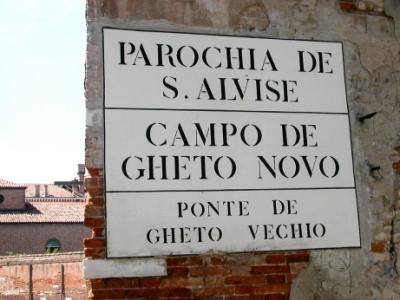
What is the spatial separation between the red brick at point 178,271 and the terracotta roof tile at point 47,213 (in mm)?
34496

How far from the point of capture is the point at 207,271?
3.69 meters

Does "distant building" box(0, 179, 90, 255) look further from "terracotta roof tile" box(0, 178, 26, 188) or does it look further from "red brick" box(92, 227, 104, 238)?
"red brick" box(92, 227, 104, 238)

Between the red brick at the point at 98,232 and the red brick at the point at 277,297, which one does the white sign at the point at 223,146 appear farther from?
the red brick at the point at 277,297

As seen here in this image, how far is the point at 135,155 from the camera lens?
3703 mm

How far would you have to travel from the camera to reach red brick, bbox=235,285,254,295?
3.71m

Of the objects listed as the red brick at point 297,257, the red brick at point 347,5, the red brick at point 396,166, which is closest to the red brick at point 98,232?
the red brick at point 297,257

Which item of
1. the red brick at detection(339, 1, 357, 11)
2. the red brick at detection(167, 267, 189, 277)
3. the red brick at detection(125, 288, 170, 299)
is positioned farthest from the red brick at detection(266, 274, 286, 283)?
the red brick at detection(339, 1, 357, 11)

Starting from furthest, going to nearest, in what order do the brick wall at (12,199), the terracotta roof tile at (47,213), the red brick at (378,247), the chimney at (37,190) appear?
the chimney at (37,190) → the brick wall at (12,199) → the terracotta roof tile at (47,213) → the red brick at (378,247)

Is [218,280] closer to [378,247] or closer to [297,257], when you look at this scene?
[297,257]

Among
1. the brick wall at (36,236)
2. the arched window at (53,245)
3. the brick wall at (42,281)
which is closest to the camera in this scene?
the brick wall at (42,281)

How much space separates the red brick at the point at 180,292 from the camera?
3.61m

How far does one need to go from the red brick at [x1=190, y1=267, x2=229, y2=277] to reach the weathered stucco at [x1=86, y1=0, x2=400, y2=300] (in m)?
0.55

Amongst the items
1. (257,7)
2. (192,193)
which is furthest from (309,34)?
(192,193)

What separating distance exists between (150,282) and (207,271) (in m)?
0.41
